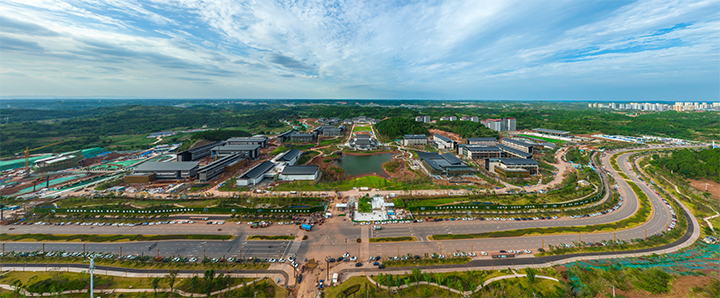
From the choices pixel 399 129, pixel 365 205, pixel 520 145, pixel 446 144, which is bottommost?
pixel 365 205

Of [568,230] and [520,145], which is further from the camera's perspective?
[520,145]

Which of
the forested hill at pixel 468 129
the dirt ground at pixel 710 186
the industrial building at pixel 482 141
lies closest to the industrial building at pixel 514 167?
the industrial building at pixel 482 141

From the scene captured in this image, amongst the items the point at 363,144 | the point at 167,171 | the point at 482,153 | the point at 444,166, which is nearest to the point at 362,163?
the point at 363,144

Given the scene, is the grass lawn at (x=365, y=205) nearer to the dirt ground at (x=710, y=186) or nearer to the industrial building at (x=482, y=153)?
the industrial building at (x=482, y=153)

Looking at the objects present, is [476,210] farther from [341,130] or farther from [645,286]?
[341,130]

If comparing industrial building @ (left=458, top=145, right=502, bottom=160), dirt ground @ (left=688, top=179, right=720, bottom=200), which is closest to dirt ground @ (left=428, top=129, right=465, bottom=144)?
industrial building @ (left=458, top=145, right=502, bottom=160)

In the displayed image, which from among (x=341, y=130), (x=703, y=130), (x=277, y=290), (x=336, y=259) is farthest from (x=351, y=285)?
(x=703, y=130)

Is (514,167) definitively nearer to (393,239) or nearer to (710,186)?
(710,186)
